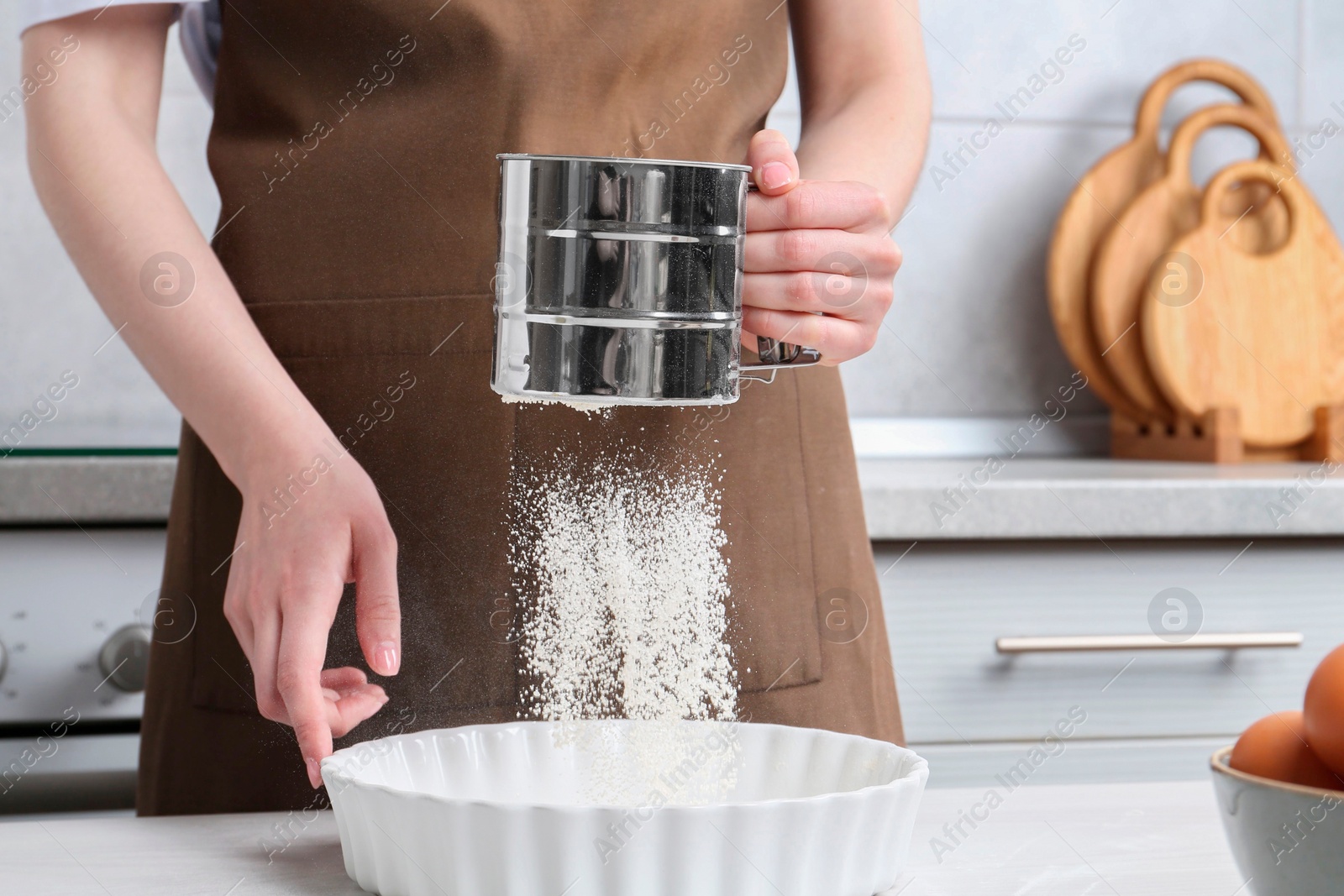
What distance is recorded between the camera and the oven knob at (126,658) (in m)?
0.89

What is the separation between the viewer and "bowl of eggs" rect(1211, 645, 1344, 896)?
32cm

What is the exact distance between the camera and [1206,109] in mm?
1326

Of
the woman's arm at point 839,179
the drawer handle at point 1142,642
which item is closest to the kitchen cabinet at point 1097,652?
the drawer handle at point 1142,642

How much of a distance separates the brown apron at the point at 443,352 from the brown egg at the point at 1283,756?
0.29 metres

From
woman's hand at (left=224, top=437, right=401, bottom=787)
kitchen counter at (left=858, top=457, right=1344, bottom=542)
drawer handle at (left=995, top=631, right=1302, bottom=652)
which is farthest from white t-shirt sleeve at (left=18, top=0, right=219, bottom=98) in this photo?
drawer handle at (left=995, top=631, right=1302, bottom=652)

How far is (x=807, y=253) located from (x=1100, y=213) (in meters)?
0.97

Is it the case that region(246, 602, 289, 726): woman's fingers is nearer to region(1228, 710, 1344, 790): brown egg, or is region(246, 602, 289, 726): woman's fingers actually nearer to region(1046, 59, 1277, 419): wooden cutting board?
region(1228, 710, 1344, 790): brown egg

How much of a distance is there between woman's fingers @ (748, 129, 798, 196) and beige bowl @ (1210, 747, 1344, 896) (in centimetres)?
24

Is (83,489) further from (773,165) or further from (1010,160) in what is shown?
(1010,160)

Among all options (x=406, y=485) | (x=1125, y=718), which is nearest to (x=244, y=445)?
(x=406, y=485)

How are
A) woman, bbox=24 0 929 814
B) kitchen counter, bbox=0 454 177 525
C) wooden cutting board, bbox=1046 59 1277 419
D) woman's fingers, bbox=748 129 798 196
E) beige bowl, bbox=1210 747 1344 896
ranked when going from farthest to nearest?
1. wooden cutting board, bbox=1046 59 1277 419
2. kitchen counter, bbox=0 454 177 525
3. woman, bbox=24 0 929 814
4. woman's fingers, bbox=748 129 798 196
5. beige bowl, bbox=1210 747 1344 896

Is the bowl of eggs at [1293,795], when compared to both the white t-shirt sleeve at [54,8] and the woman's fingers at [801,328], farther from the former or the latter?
the white t-shirt sleeve at [54,8]

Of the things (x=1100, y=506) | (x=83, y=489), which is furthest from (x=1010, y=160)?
(x=83, y=489)

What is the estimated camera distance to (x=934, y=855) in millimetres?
429
